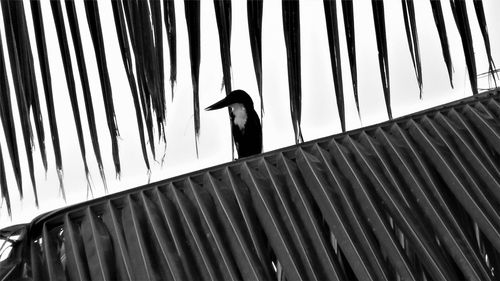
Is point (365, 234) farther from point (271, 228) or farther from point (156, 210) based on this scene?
point (156, 210)

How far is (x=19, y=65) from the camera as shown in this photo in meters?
1.19

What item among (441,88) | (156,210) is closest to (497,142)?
(156,210)

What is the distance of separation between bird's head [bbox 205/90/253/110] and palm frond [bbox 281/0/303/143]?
2.76 m

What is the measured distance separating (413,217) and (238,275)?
0.30 m

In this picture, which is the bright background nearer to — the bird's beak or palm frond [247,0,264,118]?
palm frond [247,0,264,118]

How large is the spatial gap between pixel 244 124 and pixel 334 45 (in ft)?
9.15

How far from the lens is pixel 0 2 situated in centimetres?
114

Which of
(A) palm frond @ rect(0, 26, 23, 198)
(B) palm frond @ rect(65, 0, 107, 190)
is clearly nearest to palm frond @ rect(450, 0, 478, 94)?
(B) palm frond @ rect(65, 0, 107, 190)

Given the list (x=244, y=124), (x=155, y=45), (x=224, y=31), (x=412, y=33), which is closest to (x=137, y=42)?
(x=155, y=45)

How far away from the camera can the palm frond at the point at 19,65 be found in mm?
1154

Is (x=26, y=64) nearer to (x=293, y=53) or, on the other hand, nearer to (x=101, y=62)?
(x=101, y=62)

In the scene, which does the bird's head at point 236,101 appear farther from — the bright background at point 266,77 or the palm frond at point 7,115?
the palm frond at point 7,115

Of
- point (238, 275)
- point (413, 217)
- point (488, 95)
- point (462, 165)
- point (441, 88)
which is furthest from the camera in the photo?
point (441, 88)

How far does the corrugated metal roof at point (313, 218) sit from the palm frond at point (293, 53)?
0.10 metres
